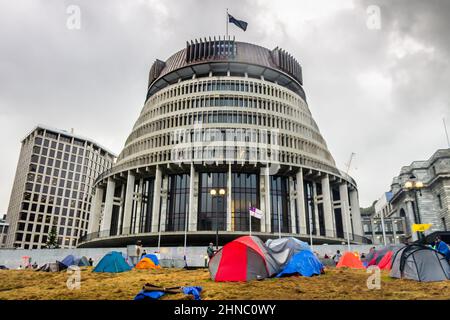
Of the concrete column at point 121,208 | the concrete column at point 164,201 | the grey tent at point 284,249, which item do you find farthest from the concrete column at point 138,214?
the grey tent at point 284,249

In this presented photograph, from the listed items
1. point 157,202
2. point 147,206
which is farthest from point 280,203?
point 147,206

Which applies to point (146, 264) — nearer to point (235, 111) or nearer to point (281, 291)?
point (281, 291)

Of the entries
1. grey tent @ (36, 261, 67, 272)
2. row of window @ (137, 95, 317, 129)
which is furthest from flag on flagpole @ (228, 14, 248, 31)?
grey tent @ (36, 261, 67, 272)

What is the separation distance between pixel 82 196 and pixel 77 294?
13246cm

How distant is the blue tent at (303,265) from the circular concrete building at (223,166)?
3022 cm

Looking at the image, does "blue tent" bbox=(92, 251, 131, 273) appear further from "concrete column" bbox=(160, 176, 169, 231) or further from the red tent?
"concrete column" bbox=(160, 176, 169, 231)

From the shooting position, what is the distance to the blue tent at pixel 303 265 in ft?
55.0

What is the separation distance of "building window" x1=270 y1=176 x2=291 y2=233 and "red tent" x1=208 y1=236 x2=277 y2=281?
1453 inches

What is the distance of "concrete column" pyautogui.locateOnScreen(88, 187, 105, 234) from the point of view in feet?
195

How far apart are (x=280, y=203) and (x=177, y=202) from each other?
55.4 feet

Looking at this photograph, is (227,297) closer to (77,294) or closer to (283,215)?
(77,294)

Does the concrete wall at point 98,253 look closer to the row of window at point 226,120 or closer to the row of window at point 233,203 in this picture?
the row of window at point 233,203

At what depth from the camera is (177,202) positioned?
2153 inches

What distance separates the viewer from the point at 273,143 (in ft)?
184
